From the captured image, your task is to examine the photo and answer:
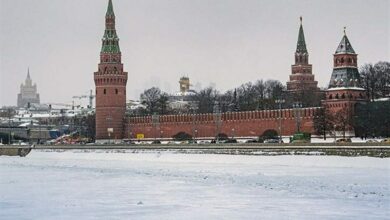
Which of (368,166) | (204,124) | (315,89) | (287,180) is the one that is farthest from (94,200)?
(315,89)

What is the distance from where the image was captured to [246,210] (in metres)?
21.9

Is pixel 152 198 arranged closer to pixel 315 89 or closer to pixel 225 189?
pixel 225 189

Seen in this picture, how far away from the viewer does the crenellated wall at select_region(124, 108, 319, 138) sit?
252 feet

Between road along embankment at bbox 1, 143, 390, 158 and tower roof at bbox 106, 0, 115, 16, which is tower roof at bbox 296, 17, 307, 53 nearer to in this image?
tower roof at bbox 106, 0, 115, 16

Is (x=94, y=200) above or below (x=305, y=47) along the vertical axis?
below

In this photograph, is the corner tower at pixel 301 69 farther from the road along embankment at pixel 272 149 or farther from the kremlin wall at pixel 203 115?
the road along embankment at pixel 272 149

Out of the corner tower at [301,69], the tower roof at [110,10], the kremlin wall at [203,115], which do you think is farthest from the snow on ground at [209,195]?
the corner tower at [301,69]

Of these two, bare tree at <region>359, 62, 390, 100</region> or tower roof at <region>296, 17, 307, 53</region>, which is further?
tower roof at <region>296, 17, 307, 53</region>

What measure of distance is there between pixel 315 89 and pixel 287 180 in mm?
82994

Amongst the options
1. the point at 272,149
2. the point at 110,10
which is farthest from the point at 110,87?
the point at 272,149

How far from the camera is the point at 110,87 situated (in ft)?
324

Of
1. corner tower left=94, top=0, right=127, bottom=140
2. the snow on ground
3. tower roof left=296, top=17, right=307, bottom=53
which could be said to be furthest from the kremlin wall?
the snow on ground

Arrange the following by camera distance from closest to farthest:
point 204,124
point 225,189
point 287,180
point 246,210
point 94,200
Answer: point 246,210, point 94,200, point 225,189, point 287,180, point 204,124

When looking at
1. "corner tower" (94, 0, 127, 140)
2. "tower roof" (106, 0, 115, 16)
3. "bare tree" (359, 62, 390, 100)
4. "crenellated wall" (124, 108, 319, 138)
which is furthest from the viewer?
"tower roof" (106, 0, 115, 16)
